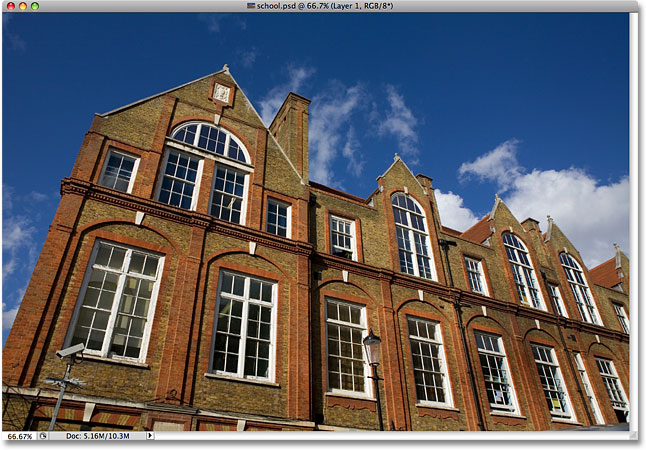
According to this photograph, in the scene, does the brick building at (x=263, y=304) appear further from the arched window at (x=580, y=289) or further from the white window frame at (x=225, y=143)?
the arched window at (x=580, y=289)

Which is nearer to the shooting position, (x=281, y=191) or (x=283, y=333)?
(x=283, y=333)

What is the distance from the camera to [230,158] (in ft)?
51.3

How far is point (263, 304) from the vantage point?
43.5ft

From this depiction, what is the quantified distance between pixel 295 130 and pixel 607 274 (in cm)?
2333

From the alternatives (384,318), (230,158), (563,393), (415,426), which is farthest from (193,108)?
(563,393)

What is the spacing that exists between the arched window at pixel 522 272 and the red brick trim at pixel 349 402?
1066cm

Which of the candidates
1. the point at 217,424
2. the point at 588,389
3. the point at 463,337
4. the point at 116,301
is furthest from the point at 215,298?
the point at 588,389

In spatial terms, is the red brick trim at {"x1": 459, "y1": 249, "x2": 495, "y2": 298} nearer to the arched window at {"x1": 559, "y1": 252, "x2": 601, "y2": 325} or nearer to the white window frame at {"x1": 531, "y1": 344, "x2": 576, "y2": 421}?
the white window frame at {"x1": 531, "y1": 344, "x2": 576, "y2": 421}

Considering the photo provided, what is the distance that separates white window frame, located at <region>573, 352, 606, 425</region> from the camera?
18.6 meters

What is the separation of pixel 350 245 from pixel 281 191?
3.39 meters

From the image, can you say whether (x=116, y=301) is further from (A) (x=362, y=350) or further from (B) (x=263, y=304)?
(A) (x=362, y=350)

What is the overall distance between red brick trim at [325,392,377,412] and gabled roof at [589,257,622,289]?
68.3 ft

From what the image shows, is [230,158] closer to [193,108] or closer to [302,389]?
[193,108]

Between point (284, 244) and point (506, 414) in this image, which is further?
point (506, 414)
